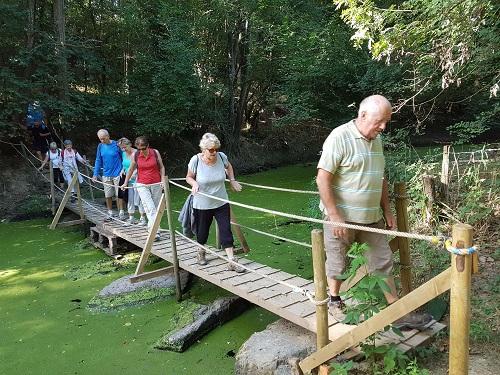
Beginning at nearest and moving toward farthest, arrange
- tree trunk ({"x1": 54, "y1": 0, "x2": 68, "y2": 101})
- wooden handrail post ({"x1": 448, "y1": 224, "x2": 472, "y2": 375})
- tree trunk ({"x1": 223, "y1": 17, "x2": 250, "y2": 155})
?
wooden handrail post ({"x1": 448, "y1": 224, "x2": 472, "y2": 375}) < tree trunk ({"x1": 54, "y1": 0, "x2": 68, "y2": 101}) < tree trunk ({"x1": 223, "y1": 17, "x2": 250, "y2": 155})

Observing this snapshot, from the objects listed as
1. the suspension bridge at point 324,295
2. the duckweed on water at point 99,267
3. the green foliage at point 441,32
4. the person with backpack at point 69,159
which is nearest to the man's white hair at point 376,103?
the suspension bridge at point 324,295

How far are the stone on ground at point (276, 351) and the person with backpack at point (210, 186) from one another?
1.01 meters

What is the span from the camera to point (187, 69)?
10.9 metres

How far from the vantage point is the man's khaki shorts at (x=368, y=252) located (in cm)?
263

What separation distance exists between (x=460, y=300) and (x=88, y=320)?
11.6 feet

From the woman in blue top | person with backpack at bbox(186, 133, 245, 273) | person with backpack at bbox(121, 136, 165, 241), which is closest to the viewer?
person with backpack at bbox(186, 133, 245, 273)

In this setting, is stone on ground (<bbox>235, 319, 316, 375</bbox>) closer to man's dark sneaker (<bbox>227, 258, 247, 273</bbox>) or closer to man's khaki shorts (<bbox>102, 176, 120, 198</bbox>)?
man's dark sneaker (<bbox>227, 258, 247, 273</bbox>)

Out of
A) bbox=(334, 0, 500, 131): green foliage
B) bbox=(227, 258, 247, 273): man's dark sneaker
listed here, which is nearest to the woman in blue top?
bbox=(227, 258, 247, 273): man's dark sneaker

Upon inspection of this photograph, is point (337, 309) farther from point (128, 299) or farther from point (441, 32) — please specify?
point (441, 32)

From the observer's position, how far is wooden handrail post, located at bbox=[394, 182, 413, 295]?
9.50ft

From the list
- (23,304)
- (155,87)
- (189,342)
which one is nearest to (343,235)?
(189,342)

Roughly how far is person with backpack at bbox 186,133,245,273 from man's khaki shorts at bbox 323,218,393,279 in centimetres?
139

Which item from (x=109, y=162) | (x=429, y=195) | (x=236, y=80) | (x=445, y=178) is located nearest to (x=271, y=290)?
(x=429, y=195)

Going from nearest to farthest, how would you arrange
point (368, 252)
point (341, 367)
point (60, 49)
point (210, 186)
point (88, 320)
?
1. point (341, 367)
2. point (368, 252)
3. point (210, 186)
4. point (88, 320)
5. point (60, 49)
